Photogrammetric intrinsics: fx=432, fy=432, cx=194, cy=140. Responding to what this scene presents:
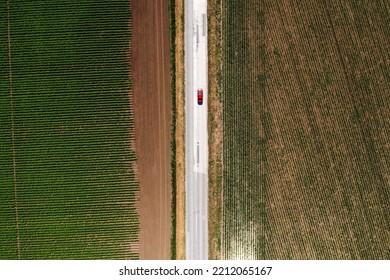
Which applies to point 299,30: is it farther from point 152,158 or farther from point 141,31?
point 152,158

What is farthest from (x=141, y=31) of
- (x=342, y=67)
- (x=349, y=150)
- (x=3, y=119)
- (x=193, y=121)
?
(x=349, y=150)

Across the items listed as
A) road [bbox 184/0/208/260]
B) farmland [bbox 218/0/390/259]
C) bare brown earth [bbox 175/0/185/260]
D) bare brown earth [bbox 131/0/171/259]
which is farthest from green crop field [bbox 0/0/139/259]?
farmland [bbox 218/0/390/259]

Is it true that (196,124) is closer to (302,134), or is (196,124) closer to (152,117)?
(152,117)

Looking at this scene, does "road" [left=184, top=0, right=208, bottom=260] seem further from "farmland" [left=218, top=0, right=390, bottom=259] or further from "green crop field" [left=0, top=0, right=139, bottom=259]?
"green crop field" [left=0, top=0, right=139, bottom=259]

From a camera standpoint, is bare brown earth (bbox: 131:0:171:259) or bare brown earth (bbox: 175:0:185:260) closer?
bare brown earth (bbox: 175:0:185:260)

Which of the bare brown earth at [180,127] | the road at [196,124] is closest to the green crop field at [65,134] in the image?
the bare brown earth at [180,127]
